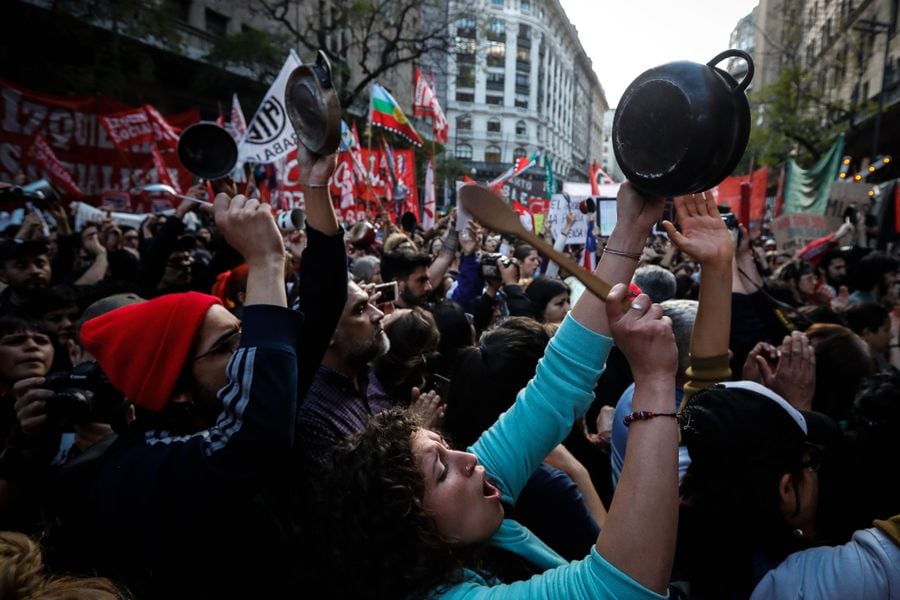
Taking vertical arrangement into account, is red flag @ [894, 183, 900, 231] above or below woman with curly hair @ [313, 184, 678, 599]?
above

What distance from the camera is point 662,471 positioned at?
104 centimetres

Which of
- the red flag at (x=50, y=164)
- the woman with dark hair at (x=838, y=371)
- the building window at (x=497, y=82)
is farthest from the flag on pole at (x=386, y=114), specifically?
the building window at (x=497, y=82)

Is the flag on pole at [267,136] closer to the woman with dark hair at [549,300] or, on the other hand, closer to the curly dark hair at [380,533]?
the woman with dark hair at [549,300]

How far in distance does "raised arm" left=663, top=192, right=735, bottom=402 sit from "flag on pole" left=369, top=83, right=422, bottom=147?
29.0 ft

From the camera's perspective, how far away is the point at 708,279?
1680 mm

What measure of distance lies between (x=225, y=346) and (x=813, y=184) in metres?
11.5

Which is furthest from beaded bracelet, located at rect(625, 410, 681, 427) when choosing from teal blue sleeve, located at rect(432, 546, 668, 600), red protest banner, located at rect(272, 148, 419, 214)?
red protest banner, located at rect(272, 148, 419, 214)

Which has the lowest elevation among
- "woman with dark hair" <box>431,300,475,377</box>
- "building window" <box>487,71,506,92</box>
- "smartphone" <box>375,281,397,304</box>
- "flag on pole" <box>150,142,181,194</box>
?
"woman with dark hair" <box>431,300,475,377</box>

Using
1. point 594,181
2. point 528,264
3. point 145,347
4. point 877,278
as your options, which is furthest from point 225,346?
point 594,181

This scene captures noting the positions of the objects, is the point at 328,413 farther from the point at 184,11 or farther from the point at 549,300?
the point at 184,11

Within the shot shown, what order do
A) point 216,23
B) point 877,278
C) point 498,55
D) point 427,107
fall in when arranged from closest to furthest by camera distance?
point 877,278 → point 427,107 → point 216,23 → point 498,55

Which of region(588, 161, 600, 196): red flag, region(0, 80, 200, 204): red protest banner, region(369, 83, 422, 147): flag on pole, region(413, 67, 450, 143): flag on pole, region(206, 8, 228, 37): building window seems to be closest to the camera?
region(0, 80, 200, 204): red protest banner

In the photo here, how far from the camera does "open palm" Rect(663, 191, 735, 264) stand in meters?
1.66

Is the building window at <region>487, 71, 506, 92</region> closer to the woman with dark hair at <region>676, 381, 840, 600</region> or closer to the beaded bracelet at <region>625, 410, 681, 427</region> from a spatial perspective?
the woman with dark hair at <region>676, 381, 840, 600</region>
